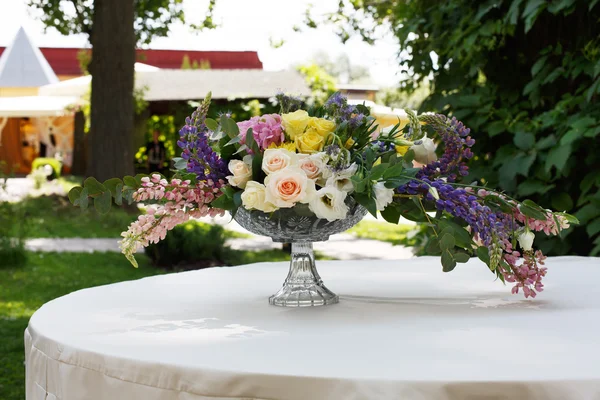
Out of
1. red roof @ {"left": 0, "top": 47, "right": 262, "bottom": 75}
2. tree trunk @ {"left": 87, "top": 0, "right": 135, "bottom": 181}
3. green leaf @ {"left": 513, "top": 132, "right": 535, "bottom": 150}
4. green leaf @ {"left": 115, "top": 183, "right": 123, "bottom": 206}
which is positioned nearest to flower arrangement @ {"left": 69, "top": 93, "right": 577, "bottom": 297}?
green leaf @ {"left": 115, "top": 183, "right": 123, "bottom": 206}

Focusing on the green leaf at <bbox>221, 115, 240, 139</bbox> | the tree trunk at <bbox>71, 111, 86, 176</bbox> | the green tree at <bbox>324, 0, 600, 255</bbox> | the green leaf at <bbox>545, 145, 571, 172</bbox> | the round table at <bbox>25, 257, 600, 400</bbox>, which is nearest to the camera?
Result: the round table at <bbox>25, 257, 600, 400</bbox>

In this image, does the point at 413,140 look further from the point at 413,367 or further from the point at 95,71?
the point at 95,71

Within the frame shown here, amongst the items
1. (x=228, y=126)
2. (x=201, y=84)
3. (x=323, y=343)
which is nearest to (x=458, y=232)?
(x=323, y=343)

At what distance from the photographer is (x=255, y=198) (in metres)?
1.77

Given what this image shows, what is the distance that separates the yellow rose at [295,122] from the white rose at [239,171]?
11 cm

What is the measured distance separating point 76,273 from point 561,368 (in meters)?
7.68

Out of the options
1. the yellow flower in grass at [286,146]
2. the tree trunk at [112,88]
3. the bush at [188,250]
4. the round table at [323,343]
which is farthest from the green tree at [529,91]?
the tree trunk at [112,88]

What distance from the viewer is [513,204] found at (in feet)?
6.23

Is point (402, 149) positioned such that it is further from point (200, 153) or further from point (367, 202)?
point (200, 153)

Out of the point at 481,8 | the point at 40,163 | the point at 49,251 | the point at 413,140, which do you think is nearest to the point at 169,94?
the point at 40,163

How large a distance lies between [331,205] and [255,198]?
16cm

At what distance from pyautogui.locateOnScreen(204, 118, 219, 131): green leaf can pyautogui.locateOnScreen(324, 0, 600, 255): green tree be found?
224 centimetres

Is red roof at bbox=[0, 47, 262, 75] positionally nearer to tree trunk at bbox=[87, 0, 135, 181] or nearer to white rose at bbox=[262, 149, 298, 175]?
tree trunk at bbox=[87, 0, 135, 181]

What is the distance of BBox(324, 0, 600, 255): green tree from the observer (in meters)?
3.89
